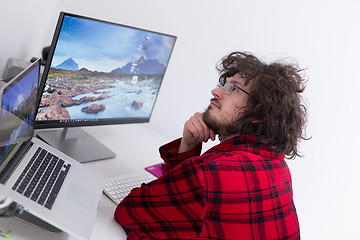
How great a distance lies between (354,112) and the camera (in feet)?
5.59

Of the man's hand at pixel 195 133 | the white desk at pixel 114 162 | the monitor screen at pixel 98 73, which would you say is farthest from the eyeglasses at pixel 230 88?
the white desk at pixel 114 162

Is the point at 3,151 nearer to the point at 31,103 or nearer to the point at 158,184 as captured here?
the point at 31,103

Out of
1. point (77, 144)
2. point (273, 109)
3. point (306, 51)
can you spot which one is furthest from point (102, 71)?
point (306, 51)

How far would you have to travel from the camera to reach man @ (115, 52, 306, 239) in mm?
946

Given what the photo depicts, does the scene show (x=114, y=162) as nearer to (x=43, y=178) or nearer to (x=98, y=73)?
(x=98, y=73)

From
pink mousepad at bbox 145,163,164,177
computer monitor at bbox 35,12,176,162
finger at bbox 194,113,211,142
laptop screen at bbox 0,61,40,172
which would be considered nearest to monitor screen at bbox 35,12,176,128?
computer monitor at bbox 35,12,176,162

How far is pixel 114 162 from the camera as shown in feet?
4.82

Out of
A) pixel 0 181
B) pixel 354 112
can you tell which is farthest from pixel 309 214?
pixel 0 181

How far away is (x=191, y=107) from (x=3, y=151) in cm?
124

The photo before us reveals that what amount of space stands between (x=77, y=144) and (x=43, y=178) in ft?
1.69

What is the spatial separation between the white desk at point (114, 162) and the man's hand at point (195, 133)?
25 centimetres

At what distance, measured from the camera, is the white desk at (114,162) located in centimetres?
90

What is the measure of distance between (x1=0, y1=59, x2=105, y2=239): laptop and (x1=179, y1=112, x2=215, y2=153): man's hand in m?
0.40

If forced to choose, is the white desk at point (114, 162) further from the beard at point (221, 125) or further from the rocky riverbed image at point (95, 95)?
the beard at point (221, 125)
